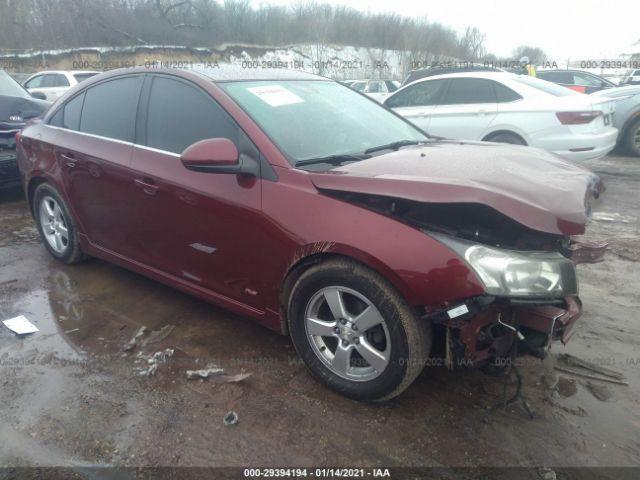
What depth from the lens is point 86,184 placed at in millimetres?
3592

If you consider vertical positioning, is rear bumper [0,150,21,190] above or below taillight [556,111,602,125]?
below

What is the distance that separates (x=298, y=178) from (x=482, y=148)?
124 cm

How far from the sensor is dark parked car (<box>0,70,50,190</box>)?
19.6 feet

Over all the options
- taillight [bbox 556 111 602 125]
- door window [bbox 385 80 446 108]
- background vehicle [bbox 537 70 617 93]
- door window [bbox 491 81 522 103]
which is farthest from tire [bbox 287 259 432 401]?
background vehicle [bbox 537 70 617 93]

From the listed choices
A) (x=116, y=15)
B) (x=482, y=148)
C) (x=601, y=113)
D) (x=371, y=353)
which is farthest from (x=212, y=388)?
(x=116, y=15)

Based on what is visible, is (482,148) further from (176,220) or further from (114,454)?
(114,454)

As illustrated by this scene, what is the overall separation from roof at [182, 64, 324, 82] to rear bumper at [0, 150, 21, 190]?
13.0 ft

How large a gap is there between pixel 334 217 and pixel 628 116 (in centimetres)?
907

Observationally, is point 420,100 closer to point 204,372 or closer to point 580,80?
point 204,372

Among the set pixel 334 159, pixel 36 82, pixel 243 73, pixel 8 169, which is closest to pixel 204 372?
pixel 334 159

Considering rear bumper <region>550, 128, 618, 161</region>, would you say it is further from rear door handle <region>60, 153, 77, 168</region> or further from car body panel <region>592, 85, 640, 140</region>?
rear door handle <region>60, 153, 77, 168</region>

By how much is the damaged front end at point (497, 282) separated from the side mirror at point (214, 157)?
648mm

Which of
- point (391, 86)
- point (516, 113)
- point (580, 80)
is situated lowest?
point (391, 86)

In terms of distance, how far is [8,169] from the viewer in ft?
19.6
